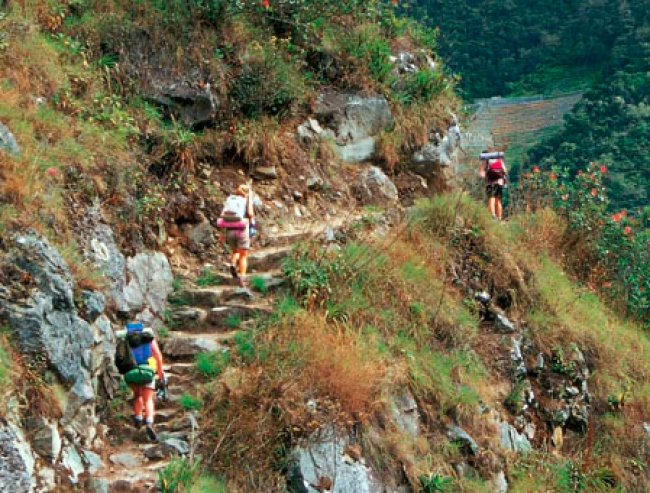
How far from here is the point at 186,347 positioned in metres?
10.2

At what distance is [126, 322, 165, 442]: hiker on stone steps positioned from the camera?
900 cm

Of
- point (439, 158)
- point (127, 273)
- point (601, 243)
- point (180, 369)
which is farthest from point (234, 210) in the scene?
point (601, 243)

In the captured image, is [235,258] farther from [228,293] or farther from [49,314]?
[49,314]

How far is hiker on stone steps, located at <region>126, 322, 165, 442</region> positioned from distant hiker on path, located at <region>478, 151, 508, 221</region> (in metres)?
6.77

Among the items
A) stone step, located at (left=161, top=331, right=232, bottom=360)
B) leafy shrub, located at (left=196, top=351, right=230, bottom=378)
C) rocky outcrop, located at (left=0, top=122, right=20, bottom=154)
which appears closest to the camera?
leafy shrub, located at (left=196, top=351, right=230, bottom=378)

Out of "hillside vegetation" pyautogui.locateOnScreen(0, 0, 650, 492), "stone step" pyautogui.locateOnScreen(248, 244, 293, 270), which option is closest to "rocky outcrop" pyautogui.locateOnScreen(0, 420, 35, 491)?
"hillside vegetation" pyautogui.locateOnScreen(0, 0, 650, 492)

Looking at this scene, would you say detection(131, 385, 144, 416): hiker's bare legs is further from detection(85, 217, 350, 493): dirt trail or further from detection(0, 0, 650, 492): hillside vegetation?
detection(0, 0, 650, 492): hillside vegetation

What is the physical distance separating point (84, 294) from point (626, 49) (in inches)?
850

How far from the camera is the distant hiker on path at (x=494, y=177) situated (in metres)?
14.6

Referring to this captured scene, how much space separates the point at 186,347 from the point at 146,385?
4.05 feet

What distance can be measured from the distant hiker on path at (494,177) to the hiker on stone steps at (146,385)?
22.2 ft

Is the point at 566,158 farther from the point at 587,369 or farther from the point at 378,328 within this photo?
the point at 378,328

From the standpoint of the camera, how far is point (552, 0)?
30.8 m

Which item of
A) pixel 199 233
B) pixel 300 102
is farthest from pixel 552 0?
pixel 199 233
